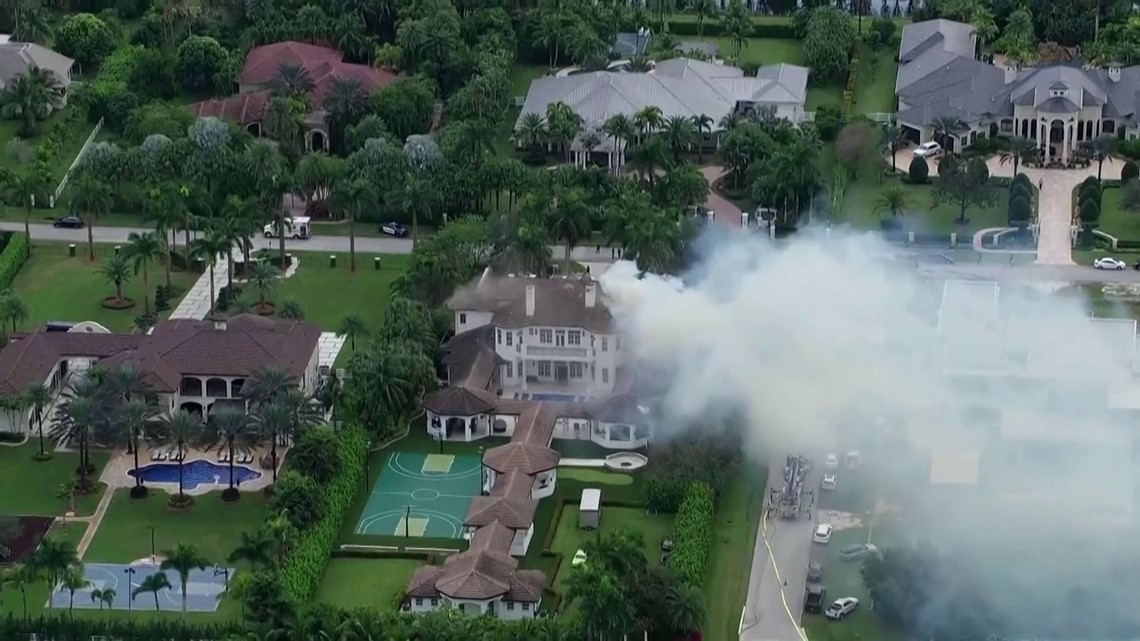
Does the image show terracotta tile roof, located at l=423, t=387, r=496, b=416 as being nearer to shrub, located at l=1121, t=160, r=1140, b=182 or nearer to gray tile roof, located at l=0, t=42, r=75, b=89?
shrub, located at l=1121, t=160, r=1140, b=182

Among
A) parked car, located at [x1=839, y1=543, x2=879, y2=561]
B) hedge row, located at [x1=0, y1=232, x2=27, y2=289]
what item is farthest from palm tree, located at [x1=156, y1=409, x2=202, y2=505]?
parked car, located at [x1=839, y1=543, x2=879, y2=561]

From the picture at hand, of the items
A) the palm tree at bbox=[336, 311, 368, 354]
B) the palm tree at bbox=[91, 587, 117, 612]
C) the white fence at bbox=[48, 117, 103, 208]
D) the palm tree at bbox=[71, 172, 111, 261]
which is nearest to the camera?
the palm tree at bbox=[91, 587, 117, 612]

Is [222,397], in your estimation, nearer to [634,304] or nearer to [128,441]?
[128,441]

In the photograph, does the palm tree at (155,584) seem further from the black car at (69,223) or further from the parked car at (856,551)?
the black car at (69,223)

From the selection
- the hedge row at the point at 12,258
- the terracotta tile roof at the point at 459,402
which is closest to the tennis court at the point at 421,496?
the terracotta tile roof at the point at 459,402

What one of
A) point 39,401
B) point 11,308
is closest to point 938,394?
point 39,401

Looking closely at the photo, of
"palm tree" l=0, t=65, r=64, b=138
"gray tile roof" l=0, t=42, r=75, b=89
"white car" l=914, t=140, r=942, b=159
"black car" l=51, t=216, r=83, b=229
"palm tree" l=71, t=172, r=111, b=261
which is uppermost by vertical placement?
"gray tile roof" l=0, t=42, r=75, b=89
